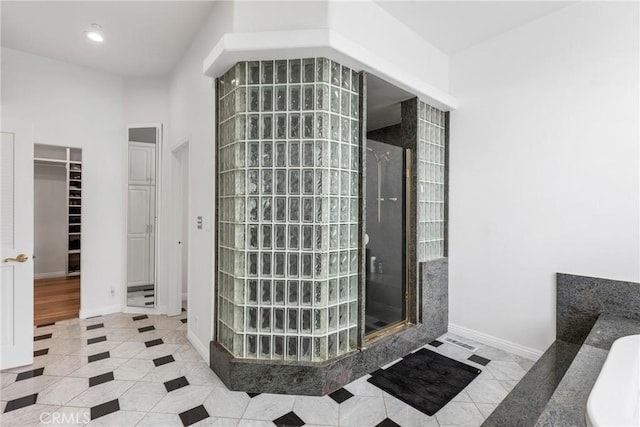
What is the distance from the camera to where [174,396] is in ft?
6.65

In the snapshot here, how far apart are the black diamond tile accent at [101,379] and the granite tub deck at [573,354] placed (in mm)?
2594

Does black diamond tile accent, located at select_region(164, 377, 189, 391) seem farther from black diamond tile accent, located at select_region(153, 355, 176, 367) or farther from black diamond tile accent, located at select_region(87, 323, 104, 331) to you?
black diamond tile accent, located at select_region(87, 323, 104, 331)

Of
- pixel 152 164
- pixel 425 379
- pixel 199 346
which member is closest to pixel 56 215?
pixel 152 164

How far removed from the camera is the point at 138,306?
12.1 feet

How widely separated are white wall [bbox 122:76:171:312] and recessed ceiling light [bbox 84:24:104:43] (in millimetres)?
782

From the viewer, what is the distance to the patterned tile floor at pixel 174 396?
5.94 ft

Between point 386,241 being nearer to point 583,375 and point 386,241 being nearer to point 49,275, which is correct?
point 583,375

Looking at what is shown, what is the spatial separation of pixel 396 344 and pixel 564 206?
5.99 feet

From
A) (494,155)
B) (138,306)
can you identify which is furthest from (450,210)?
(138,306)

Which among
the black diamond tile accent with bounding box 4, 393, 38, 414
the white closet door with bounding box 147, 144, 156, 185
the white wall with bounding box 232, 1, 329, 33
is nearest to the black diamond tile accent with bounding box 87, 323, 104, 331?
the black diamond tile accent with bounding box 4, 393, 38, 414

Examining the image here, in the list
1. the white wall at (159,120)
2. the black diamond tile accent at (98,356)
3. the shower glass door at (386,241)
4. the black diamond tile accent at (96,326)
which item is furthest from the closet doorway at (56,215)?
the shower glass door at (386,241)

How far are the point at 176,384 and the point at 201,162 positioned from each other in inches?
71.6

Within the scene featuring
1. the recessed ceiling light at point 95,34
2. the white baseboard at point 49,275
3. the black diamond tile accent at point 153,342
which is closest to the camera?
the recessed ceiling light at point 95,34

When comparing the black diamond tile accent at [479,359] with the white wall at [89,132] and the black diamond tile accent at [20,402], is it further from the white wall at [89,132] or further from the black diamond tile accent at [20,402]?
the white wall at [89,132]
